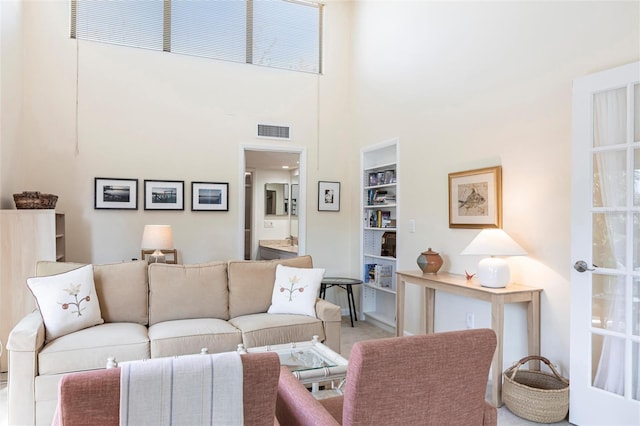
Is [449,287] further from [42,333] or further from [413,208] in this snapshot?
[42,333]

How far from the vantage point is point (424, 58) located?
4148 mm

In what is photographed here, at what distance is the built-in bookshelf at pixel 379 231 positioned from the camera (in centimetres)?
481

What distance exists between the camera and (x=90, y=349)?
2.60 meters

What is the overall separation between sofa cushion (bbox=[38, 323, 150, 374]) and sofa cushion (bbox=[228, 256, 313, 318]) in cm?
80

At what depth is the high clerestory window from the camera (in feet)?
15.0

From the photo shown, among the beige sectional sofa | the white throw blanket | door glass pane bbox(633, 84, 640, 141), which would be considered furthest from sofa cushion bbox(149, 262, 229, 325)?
door glass pane bbox(633, 84, 640, 141)

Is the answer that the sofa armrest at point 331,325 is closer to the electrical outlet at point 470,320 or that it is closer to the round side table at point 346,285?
the electrical outlet at point 470,320

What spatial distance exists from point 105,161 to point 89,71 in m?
0.97

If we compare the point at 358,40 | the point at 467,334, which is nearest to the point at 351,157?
the point at 358,40

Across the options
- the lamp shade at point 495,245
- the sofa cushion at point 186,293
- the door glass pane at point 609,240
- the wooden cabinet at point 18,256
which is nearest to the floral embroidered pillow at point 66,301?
the sofa cushion at point 186,293

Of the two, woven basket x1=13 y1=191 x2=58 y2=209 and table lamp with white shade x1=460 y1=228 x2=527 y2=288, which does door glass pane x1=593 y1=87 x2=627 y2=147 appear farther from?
woven basket x1=13 y1=191 x2=58 y2=209

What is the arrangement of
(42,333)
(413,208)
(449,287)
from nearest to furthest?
(42,333) → (449,287) → (413,208)

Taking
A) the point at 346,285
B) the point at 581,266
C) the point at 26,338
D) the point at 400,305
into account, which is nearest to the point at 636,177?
the point at 581,266

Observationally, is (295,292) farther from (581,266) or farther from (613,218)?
(613,218)
